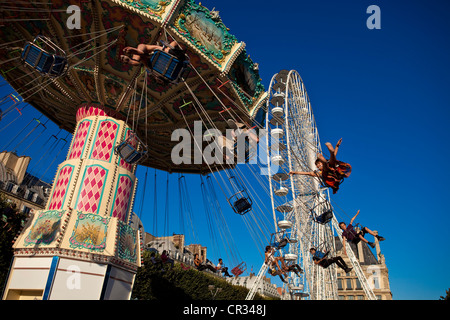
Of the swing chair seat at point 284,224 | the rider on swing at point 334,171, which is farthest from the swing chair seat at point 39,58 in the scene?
the swing chair seat at point 284,224

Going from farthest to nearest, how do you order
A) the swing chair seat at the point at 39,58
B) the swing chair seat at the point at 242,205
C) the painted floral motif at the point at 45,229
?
the swing chair seat at the point at 242,205, the painted floral motif at the point at 45,229, the swing chair seat at the point at 39,58

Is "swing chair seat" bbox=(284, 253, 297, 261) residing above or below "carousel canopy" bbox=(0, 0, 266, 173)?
below

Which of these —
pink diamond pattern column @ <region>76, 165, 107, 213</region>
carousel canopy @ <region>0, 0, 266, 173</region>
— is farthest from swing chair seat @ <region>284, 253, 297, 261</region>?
pink diamond pattern column @ <region>76, 165, 107, 213</region>

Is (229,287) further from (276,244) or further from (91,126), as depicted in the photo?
(91,126)

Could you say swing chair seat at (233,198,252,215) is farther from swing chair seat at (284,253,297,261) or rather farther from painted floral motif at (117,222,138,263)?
swing chair seat at (284,253,297,261)

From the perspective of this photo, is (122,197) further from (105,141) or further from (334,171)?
(334,171)

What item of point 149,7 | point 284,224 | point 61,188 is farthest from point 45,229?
point 284,224

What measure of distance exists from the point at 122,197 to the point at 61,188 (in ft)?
6.08

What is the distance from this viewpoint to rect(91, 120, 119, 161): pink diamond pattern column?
10.2 metres

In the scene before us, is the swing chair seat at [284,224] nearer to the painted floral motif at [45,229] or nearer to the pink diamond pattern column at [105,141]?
the pink diamond pattern column at [105,141]

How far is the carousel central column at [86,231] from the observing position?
27.0 feet
